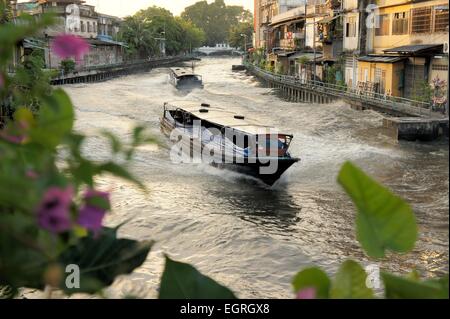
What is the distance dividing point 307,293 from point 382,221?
288 mm

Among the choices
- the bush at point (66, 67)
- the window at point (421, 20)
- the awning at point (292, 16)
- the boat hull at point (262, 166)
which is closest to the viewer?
the boat hull at point (262, 166)

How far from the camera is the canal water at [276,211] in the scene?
10367mm

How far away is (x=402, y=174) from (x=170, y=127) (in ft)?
29.9

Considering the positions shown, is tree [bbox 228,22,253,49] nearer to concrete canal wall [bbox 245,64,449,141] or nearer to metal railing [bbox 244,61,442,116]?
metal railing [bbox 244,61,442,116]

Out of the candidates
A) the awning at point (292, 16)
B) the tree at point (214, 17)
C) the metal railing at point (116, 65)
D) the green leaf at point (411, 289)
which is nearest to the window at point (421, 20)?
the awning at point (292, 16)

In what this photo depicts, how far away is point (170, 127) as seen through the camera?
2239 cm

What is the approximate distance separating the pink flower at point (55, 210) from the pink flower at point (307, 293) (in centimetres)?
64

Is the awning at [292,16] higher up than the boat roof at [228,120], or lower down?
higher up

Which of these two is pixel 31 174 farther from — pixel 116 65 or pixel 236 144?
pixel 116 65

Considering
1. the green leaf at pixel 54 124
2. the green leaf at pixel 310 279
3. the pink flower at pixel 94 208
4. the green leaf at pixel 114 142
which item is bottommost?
the green leaf at pixel 310 279

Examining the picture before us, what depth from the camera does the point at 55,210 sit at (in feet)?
3.67

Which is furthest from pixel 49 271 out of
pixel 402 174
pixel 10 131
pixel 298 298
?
pixel 402 174

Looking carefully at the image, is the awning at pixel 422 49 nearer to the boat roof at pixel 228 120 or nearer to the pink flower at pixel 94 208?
the boat roof at pixel 228 120

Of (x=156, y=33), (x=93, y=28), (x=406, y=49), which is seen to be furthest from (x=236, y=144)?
(x=156, y=33)
